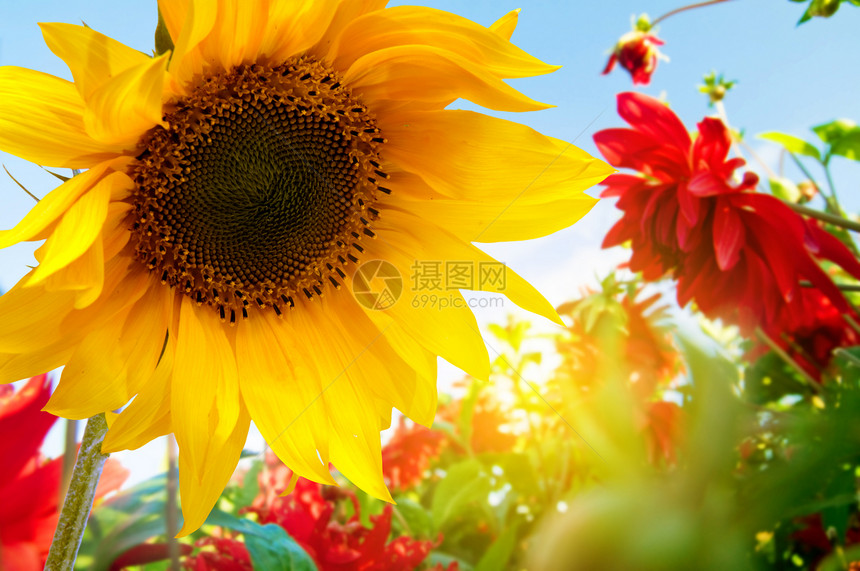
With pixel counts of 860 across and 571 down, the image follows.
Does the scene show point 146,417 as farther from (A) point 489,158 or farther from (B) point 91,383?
(A) point 489,158

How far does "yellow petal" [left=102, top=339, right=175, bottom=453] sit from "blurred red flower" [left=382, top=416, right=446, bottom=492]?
0.59 metres

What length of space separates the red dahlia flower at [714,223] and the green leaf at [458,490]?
359mm

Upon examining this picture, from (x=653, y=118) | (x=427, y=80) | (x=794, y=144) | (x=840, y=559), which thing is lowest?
(x=840, y=559)

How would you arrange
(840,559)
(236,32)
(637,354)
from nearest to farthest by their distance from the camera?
(236,32) < (840,559) < (637,354)

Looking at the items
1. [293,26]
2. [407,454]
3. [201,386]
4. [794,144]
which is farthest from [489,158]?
[794,144]

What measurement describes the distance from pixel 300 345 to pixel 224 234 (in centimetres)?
11

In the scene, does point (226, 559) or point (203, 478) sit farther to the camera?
point (226, 559)

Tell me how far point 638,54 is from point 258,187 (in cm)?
90

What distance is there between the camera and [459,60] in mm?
428

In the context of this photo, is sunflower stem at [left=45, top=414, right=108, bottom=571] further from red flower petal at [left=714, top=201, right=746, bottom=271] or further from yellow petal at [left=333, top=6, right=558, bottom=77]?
red flower petal at [left=714, top=201, right=746, bottom=271]

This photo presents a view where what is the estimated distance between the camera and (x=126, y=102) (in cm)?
37

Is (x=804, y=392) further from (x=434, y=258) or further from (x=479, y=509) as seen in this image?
(x=434, y=258)

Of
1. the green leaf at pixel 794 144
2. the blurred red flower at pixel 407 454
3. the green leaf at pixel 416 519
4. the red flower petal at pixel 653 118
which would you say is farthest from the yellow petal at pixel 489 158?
the green leaf at pixel 794 144

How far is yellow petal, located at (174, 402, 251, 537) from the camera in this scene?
403 mm
